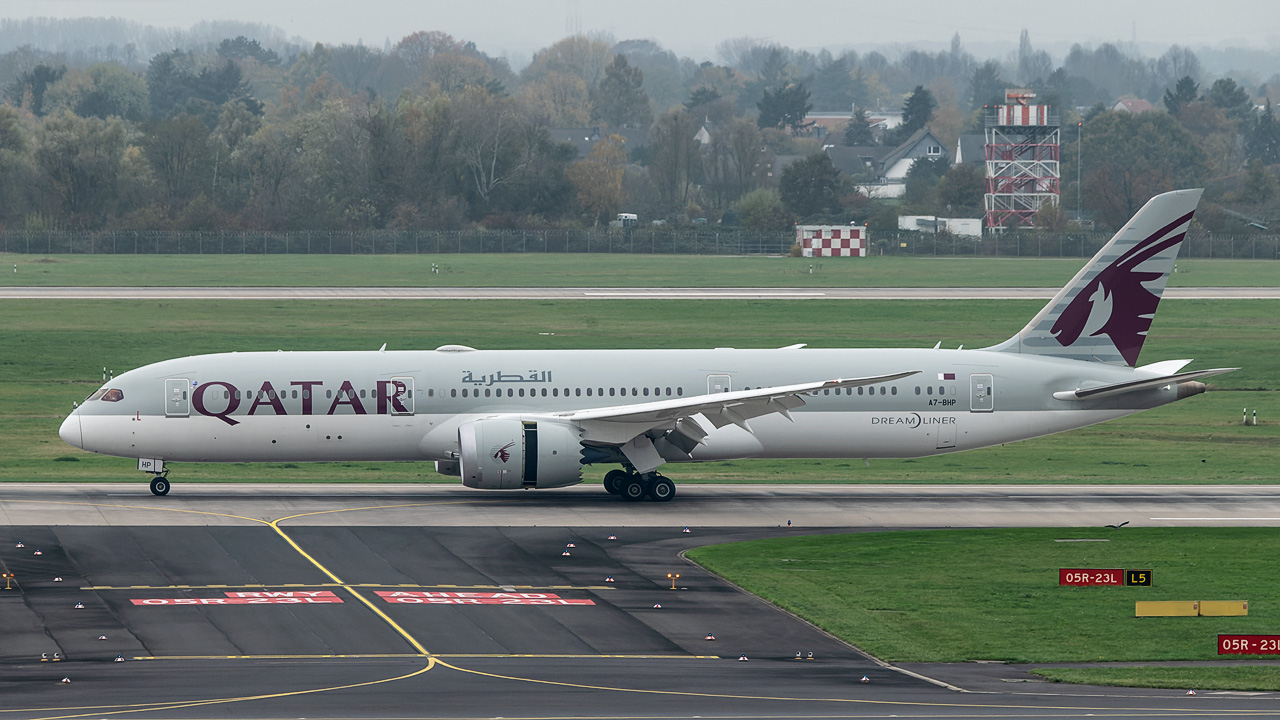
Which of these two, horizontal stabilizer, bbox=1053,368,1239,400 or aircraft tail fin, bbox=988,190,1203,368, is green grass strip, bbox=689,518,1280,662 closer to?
horizontal stabilizer, bbox=1053,368,1239,400

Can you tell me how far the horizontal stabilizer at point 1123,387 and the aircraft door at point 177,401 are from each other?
24.8m

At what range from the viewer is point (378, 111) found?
560ft

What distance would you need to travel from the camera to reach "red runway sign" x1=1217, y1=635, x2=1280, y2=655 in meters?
27.5

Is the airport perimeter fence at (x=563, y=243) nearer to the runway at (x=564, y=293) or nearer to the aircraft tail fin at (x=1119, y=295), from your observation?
the runway at (x=564, y=293)

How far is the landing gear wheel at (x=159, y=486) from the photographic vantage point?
44688mm

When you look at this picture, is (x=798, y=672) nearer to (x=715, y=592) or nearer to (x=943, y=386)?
(x=715, y=592)

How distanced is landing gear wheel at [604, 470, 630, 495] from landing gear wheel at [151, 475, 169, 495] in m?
12.5

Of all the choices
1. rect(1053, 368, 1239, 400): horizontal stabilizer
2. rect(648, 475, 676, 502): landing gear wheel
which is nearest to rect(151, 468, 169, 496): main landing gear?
rect(648, 475, 676, 502): landing gear wheel

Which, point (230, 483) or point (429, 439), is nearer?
point (429, 439)

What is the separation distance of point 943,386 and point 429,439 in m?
14.8

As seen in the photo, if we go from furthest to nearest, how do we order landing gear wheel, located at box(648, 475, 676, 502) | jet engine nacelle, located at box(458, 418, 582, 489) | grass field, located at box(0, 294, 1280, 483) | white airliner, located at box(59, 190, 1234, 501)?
grass field, located at box(0, 294, 1280, 483) < landing gear wheel, located at box(648, 475, 676, 502) < white airliner, located at box(59, 190, 1234, 501) < jet engine nacelle, located at box(458, 418, 582, 489)

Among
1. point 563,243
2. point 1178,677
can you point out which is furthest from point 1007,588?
point 563,243

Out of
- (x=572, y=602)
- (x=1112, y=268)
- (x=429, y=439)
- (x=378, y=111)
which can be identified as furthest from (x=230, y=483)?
(x=378, y=111)

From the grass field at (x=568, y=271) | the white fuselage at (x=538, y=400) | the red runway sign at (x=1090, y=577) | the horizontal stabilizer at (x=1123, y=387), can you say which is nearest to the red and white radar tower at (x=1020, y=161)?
the grass field at (x=568, y=271)
